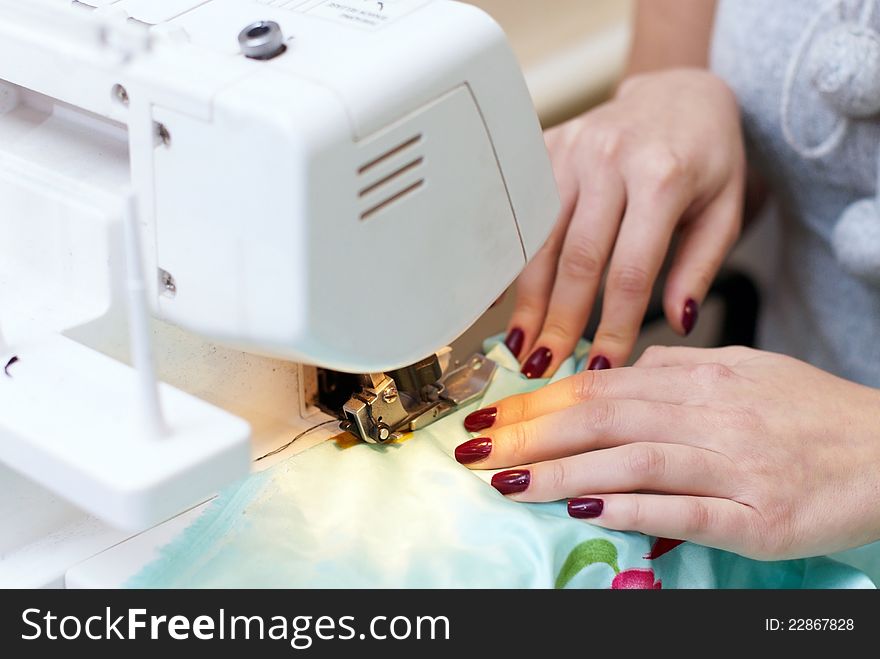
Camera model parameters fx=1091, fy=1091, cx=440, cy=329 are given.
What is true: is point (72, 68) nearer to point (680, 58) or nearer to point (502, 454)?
point (502, 454)

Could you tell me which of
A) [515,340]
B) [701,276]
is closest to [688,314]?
[701,276]

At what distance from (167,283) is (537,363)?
1.05 feet

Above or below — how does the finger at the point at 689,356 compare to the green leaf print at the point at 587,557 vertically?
above

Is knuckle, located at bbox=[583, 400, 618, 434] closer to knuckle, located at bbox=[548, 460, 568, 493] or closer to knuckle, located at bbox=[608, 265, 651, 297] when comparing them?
knuckle, located at bbox=[548, 460, 568, 493]

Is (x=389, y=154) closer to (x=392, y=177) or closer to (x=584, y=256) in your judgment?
(x=392, y=177)

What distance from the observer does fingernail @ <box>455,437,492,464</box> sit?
0.69 m

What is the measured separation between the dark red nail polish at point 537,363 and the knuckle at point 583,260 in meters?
0.08

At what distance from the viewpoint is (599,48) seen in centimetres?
150

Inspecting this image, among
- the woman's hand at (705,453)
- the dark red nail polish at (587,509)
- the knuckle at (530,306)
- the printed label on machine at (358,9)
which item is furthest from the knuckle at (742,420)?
the printed label on machine at (358,9)

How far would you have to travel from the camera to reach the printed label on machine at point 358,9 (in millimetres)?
592

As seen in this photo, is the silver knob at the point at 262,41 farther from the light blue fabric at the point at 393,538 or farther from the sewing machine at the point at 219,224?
the light blue fabric at the point at 393,538

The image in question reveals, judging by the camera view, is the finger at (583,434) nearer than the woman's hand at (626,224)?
Yes

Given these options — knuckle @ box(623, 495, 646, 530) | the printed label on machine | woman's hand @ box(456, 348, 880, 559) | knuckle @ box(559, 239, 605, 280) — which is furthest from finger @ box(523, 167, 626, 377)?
the printed label on machine
